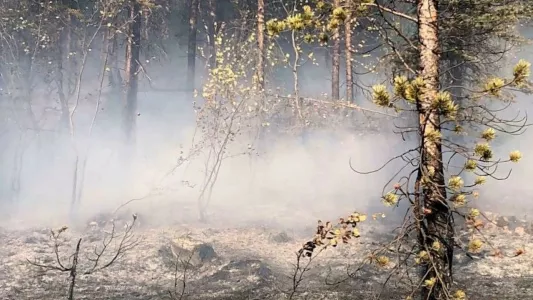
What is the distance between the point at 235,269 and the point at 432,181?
27.6ft

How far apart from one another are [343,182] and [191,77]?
12270 millimetres

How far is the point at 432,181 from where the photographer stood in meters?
4.54

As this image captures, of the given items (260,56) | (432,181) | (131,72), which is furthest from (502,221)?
(131,72)

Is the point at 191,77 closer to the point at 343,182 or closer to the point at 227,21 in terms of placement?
the point at 227,21

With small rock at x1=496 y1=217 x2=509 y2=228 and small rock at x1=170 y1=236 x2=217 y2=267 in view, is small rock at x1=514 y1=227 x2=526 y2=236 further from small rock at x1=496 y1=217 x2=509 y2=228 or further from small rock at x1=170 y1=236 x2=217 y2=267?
small rock at x1=170 y1=236 x2=217 y2=267

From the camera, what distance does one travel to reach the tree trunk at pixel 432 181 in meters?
4.61

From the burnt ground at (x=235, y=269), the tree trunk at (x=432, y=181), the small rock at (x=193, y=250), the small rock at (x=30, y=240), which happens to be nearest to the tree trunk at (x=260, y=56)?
the burnt ground at (x=235, y=269)

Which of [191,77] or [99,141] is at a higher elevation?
[191,77]

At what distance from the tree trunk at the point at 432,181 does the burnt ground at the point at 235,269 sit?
3851 mm

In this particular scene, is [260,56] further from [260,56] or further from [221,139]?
[221,139]

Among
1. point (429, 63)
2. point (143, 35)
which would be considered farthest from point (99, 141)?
point (429, 63)

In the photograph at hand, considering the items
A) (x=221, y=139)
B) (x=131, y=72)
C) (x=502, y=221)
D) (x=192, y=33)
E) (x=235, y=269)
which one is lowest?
(x=235, y=269)

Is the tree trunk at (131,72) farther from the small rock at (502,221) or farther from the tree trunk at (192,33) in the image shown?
the small rock at (502,221)

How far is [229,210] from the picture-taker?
1916 centimetres
